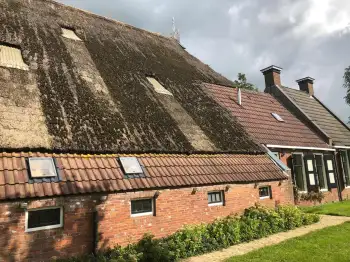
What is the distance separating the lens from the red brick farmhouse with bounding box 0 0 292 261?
6.82 meters

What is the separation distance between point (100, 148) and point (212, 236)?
4099mm

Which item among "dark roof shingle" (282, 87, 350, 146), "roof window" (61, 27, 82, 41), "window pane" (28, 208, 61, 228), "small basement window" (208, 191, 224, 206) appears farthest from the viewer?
"dark roof shingle" (282, 87, 350, 146)

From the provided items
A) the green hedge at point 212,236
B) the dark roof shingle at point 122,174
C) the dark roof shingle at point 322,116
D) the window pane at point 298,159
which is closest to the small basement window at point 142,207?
the dark roof shingle at point 122,174

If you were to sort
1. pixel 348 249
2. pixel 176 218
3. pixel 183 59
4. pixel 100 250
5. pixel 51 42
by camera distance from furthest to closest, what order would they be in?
pixel 183 59 → pixel 51 42 → pixel 176 218 → pixel 348 249 → pixel 100 250

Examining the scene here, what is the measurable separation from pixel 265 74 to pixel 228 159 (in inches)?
564

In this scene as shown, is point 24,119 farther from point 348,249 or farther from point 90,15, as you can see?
point 90,15

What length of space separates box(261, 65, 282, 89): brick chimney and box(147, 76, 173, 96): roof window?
12423 millimetres

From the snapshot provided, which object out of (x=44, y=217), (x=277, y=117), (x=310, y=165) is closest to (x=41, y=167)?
(x=44, y=217)

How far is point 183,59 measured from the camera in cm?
1786

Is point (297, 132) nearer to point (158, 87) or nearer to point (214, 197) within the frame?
point (158, 87)

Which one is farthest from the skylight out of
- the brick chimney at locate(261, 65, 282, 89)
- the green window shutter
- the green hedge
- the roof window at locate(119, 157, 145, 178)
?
the roof window at locate(119, 157, 145, 178)

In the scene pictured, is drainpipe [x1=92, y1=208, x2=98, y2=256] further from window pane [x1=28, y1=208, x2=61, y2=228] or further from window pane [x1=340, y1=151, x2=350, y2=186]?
window pane [x1=340, y1=151, x2=350, y2=186]

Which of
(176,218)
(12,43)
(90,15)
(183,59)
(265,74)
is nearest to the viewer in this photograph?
(176,218)

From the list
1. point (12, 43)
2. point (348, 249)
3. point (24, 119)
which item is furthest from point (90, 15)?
point (348, 249)
